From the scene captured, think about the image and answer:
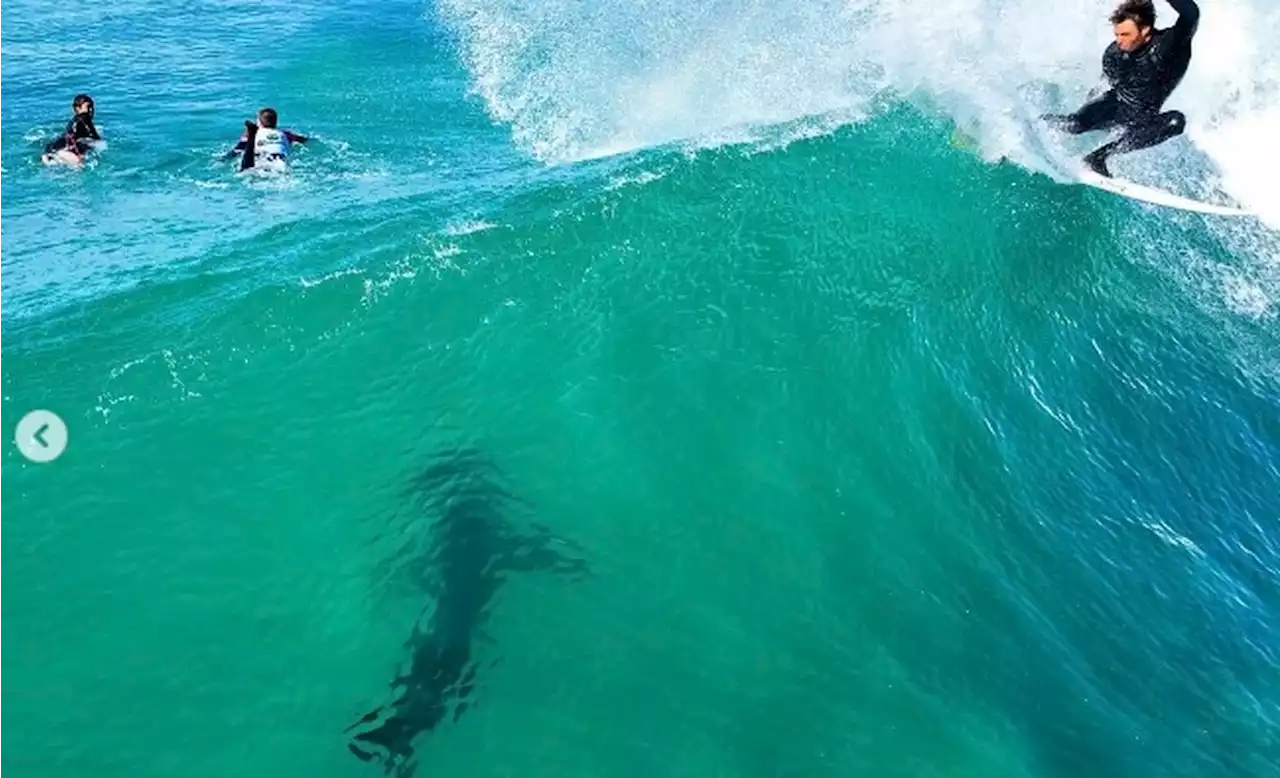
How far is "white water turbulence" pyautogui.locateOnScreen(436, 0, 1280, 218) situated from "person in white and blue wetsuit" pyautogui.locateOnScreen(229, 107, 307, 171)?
393cm

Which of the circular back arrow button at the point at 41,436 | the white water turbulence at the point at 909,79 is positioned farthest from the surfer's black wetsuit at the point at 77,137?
the circular back arrow button at the point at 41,436

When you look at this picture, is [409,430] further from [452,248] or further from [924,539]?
[924,539]

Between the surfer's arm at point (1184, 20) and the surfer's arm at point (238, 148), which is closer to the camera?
the surfer's arm at point (1184, 20)

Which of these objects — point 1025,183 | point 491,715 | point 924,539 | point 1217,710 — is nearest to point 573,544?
point 491,715

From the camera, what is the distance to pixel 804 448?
11.6m

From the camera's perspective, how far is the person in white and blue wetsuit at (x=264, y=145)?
56.7 feet

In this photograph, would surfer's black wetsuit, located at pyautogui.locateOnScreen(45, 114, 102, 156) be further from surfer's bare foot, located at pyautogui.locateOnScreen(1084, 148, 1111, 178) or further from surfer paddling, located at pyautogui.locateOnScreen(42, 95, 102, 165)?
surfer's bare foot, located at pyautogui.locateOnScreen(1084, 148, 1111, 178)

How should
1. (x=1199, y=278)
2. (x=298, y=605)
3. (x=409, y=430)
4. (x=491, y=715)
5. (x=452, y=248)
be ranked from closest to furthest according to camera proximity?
(x=491, y=715) < (x=298, y=605) < (x=409, y=430) < (x=452, y=248) < (x=1199, y=278)

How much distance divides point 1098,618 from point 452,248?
877 centimetres

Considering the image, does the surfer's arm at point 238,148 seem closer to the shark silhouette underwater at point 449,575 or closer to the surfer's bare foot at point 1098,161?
the shark silhouette underwater at point 449,575

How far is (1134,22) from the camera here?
13297 millimetres

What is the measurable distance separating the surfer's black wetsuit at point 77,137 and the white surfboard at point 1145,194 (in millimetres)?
16128

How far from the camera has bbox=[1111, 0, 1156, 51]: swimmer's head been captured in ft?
43.5

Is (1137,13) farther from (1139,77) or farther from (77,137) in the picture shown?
(77,137)
